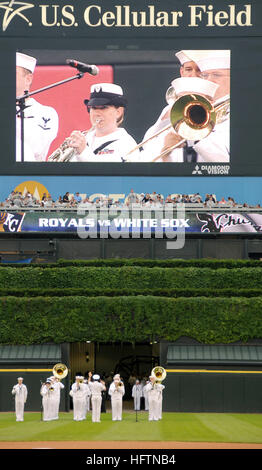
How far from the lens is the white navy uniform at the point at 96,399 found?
33031 mm

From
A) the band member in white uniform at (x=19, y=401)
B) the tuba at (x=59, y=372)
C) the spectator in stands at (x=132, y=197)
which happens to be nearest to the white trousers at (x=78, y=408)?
the tuba at (x=59, y=372)

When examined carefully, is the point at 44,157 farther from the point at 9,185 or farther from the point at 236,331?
the point at 236,331

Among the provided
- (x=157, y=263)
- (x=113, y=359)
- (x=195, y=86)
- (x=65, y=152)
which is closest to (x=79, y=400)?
(x=157, y=263)

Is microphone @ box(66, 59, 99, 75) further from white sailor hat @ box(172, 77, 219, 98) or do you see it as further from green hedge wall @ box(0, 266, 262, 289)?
green hedge wall @ box(0, 266, 262, 289)

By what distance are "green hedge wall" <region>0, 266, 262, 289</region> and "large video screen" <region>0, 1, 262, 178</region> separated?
32.9 ft

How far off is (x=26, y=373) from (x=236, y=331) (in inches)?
370

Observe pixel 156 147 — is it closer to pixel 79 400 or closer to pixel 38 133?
pixel 38 133

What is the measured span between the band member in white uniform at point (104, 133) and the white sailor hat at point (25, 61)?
3839 mm

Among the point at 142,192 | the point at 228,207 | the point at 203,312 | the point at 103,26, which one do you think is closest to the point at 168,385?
the point at 203,312

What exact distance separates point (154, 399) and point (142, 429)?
4.07 metres

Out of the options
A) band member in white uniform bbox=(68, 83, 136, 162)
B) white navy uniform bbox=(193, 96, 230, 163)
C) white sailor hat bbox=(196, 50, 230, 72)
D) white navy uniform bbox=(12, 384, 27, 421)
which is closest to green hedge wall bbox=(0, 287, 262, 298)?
white navy uniform bbox=(12, 384, 27, 421)

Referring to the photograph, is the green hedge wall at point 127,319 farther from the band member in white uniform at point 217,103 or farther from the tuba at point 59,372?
the band member in white uniform at point 217,103

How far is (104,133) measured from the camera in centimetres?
5450

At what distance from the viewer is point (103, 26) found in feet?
182
